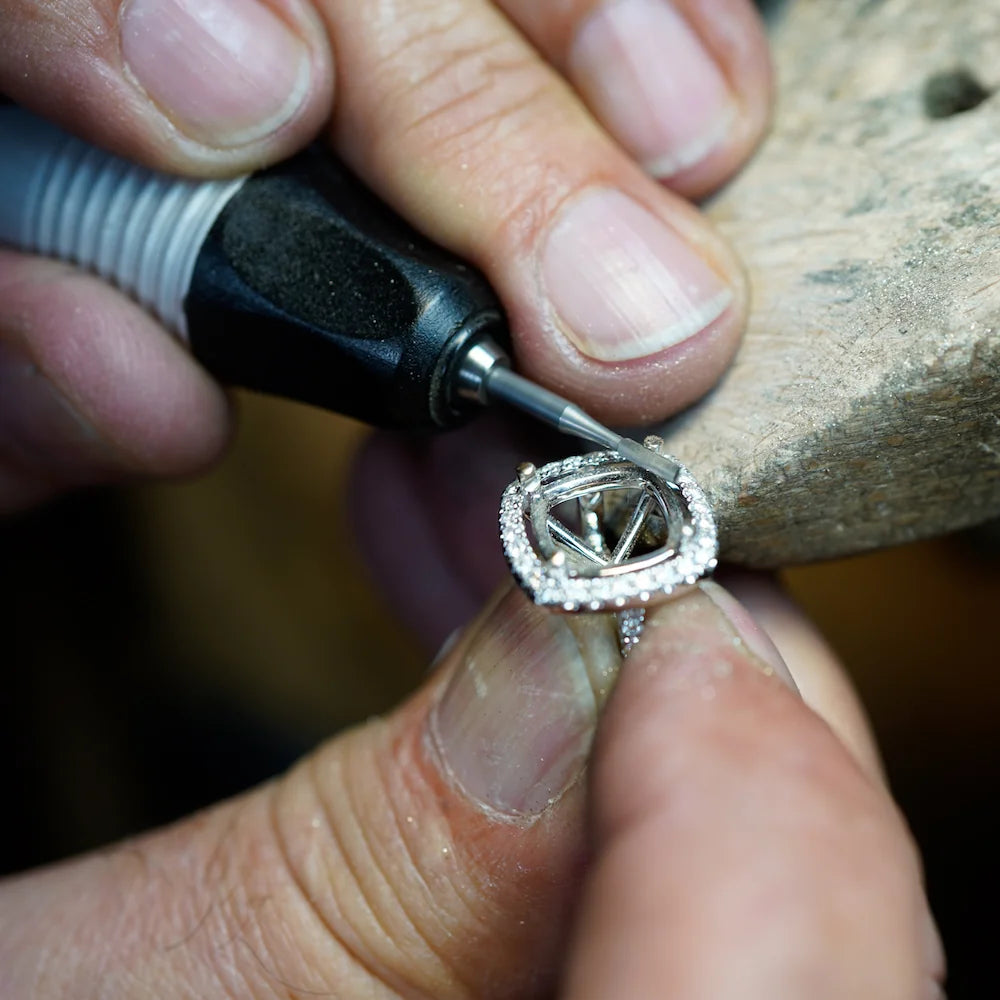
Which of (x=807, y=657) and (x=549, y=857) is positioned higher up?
(x=549, y=857)

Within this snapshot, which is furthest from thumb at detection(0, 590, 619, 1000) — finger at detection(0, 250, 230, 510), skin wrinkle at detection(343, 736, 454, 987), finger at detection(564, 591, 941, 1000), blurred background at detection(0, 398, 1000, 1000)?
blurred background at detection(0, 398, 1000, 1000)

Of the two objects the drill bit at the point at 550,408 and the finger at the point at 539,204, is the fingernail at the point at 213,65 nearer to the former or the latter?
the finger at the point at 539,204

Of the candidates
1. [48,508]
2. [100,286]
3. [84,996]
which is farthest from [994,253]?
[48,508]

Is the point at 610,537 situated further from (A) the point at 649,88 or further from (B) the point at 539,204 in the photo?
(A) the point at 649,88

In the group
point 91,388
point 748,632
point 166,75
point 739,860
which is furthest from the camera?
point 91,388

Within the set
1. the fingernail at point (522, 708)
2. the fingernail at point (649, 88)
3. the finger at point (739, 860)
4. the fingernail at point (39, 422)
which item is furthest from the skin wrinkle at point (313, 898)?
the fingernail at point (649, 88)

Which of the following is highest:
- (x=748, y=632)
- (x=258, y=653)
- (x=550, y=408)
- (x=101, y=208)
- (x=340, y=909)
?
(x=101, y=208)

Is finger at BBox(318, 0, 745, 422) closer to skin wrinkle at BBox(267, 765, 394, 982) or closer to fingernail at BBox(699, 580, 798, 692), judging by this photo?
fingernail at BBox(699, 580, 798, 692)

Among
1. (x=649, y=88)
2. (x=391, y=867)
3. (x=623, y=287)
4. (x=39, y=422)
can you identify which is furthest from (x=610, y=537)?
(x=39, y=422)
